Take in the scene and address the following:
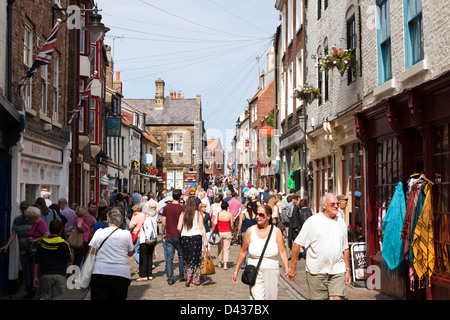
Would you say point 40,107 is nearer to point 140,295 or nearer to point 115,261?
point 140,295

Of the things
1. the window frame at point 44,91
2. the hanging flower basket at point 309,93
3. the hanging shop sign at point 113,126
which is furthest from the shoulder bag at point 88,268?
the hanging shop sign at point 113,126

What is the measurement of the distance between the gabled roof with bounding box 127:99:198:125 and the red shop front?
5089 cm

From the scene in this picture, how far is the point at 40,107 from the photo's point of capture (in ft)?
51.5

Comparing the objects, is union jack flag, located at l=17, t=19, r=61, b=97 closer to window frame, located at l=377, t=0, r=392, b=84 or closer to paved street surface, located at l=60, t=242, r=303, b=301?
paved street surface, located at l=60, t=242, r=303, b=301

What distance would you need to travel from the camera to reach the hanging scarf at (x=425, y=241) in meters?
8.81

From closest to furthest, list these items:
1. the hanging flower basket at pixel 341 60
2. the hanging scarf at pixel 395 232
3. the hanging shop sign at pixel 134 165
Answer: the hanging scarf at pixel 395 232 < the hanging flower basket at pixel 341 60 < the hanging shop sign at pixel 134 165

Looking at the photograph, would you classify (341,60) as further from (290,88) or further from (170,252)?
(290,88)

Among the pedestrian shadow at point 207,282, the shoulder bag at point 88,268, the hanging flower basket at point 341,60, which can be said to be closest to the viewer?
the shoulder bag at point 88,268

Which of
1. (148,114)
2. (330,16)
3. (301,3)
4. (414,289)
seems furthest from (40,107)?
(148,114)

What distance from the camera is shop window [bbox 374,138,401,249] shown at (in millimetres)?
11148

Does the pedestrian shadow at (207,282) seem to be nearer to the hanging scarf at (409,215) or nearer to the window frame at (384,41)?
the hanging scarf at (409,215)

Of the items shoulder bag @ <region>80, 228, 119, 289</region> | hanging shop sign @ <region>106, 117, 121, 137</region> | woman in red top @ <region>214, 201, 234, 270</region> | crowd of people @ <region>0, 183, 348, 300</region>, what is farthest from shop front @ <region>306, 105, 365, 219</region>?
hanging shop sign @ <region>106, 117, 121, 137</region>

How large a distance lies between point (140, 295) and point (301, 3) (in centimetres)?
1675

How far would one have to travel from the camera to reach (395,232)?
9758mm
